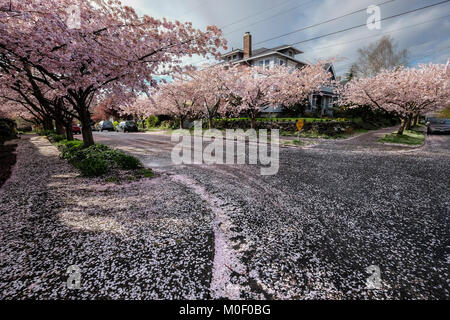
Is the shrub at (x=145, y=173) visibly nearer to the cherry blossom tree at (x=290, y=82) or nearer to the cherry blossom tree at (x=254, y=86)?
the cherry blossom tree at (x=254, y=86)

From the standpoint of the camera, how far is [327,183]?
5.98 meters

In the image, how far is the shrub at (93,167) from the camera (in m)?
6.66

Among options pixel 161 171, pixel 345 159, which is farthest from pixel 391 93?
pixel 161 171

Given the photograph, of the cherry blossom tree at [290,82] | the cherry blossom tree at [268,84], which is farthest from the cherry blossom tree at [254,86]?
the cherry blossom tree at [290,82]

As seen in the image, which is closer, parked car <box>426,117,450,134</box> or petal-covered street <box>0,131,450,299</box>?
petal-covered street <box>0,131,450,299</box>

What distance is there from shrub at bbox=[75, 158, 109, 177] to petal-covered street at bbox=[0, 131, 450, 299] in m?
0.53

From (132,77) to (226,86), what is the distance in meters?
14.0

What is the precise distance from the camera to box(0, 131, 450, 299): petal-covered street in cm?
233

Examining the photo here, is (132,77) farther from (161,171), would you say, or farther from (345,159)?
(345,159)

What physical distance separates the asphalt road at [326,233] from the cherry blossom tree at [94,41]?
3920 mm

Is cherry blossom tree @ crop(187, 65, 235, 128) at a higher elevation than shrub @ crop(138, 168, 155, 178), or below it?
higher

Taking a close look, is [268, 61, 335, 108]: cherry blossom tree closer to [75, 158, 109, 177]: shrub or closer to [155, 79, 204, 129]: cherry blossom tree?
[155, 79, 204, 129]: cherry blossom tree

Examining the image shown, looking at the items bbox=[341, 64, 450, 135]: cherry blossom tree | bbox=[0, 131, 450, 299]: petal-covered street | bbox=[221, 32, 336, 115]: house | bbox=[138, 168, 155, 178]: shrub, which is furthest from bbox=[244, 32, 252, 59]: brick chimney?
bbox=[0, 131, 450, 299]: petal-covered street

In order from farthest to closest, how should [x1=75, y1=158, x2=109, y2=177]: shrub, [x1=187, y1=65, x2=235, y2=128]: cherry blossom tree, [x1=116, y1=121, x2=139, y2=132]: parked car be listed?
[x1=116, y1=121, x2=139, y2=132]: parked car
[x1=187, y1=65, x2=235, y2=128]: cherry blossom tree
[x1=75, y1=158, x2=109, y2=177]: shrub
